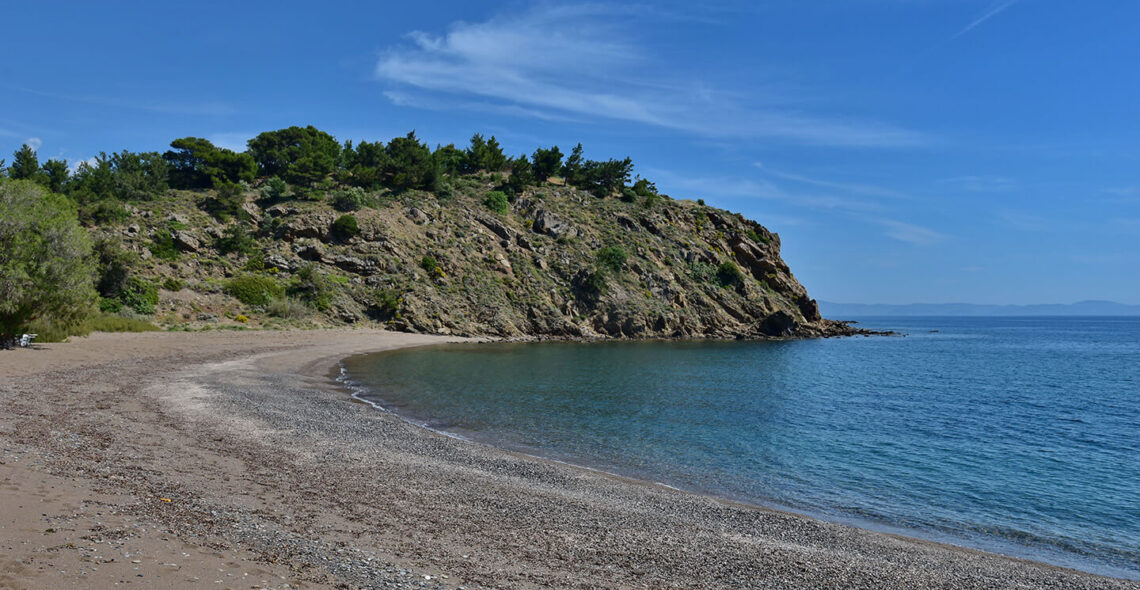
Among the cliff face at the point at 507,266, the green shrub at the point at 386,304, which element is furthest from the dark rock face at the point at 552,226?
the green shrub at the point at 386,304

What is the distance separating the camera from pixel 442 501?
12.7m

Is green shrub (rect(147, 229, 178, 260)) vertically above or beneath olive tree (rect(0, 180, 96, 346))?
above

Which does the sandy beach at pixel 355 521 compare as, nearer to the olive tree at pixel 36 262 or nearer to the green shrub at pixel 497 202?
the olive tree at pixel 36 262

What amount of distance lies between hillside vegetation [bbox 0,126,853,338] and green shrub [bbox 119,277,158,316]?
0.15 m

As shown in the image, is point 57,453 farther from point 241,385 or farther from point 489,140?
point 489,140

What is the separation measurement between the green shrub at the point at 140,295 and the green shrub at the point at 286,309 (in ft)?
29.2

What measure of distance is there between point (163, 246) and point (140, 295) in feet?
37.0

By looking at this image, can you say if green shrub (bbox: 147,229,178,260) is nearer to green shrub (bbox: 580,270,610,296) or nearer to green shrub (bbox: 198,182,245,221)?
green shrub (bbox: 198,182,245,221)

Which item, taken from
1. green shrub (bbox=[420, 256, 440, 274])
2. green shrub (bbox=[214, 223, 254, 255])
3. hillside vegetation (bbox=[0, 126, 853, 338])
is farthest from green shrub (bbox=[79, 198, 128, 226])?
green shrub (bbox=[420, 256, 440, 274])

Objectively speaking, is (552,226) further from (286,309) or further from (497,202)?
(286,309)

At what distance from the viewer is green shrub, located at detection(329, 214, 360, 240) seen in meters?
70.6

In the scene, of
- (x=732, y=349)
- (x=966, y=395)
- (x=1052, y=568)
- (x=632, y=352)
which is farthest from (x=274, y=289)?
(x=1052, y=568)

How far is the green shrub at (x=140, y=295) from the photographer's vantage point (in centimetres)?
4869

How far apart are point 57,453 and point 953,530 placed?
62.6 feet
